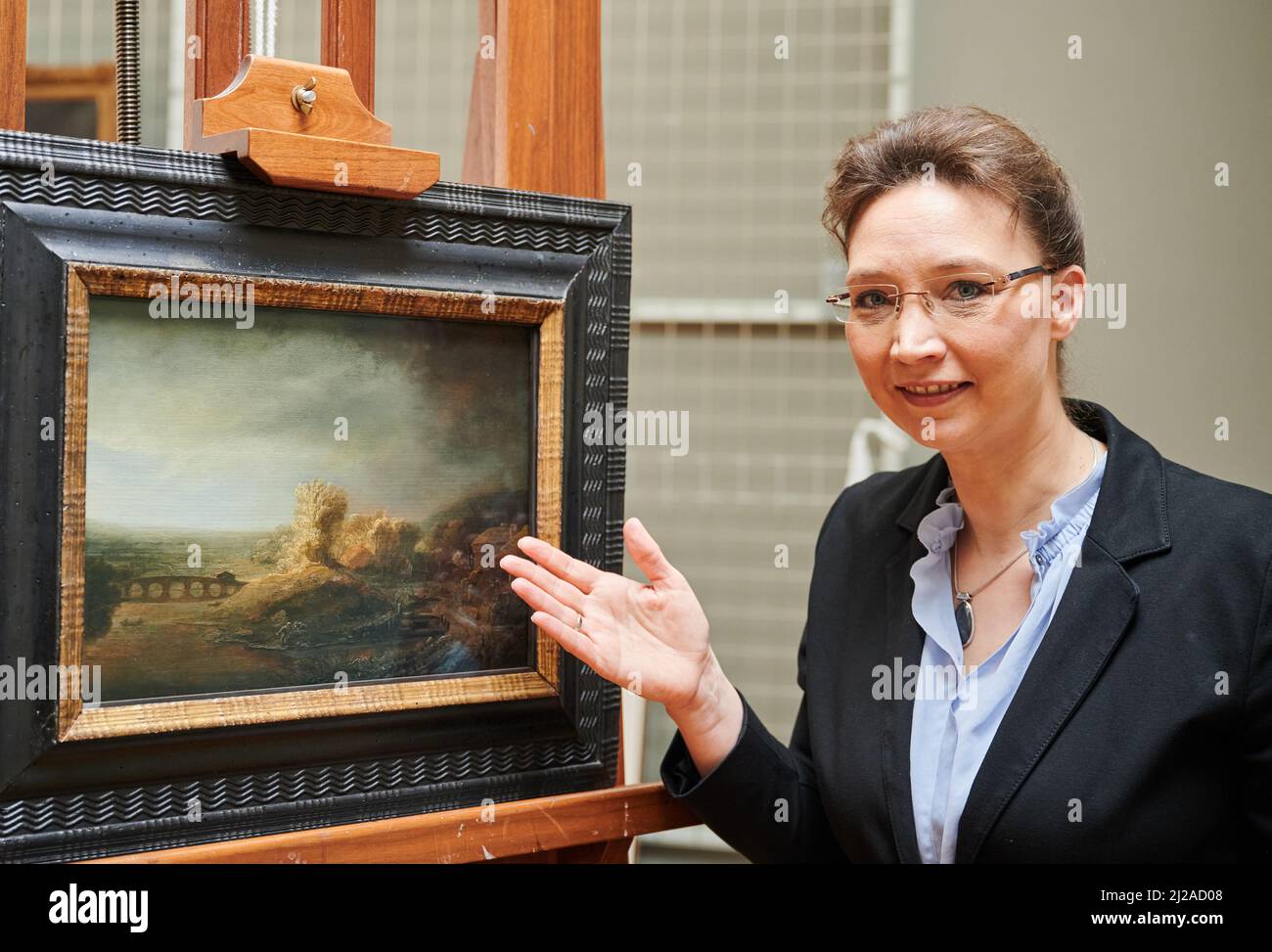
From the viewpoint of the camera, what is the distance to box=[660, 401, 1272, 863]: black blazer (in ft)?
4.04

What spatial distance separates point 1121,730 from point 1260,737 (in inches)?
5.3

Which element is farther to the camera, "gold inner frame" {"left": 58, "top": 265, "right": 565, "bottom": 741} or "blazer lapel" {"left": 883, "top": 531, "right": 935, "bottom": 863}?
"blazer lapel" {"left": 883, "top": 531, "right": 935, "bottom": 863}

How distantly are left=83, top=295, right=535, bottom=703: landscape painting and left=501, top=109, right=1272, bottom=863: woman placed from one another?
10cm

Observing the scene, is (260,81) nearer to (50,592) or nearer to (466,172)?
(466,172)

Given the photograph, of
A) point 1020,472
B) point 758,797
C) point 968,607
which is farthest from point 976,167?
point 758,797

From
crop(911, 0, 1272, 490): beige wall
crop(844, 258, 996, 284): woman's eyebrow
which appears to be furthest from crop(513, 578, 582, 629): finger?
crop(911, 0, 1272, 490): beige wall

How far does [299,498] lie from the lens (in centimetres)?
116

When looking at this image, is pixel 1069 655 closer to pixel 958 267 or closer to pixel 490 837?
pixel 958 267

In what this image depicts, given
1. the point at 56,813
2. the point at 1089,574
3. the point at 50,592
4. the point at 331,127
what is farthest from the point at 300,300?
the point at 1089,574

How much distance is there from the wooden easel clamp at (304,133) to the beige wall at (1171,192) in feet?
5.08

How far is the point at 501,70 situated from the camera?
137 cm

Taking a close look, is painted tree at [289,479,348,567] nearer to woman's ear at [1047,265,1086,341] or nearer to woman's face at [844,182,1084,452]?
woman's face at [844,182,1084,452]

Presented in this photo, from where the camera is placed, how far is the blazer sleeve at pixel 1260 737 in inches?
47.9

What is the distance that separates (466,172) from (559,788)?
714 millimetres
